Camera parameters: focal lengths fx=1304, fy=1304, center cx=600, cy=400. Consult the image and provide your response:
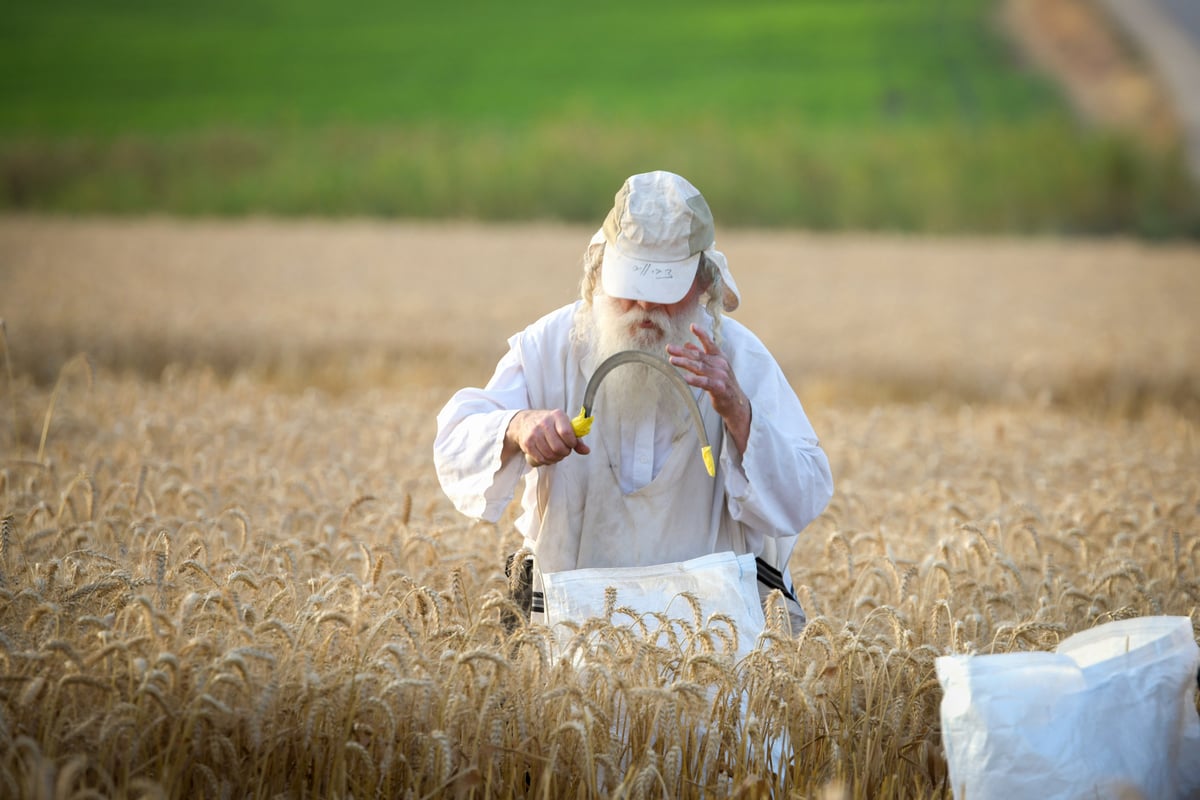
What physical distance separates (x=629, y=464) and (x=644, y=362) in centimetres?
40

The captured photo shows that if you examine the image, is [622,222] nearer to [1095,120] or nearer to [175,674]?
[175,674]

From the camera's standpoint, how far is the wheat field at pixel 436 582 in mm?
2908

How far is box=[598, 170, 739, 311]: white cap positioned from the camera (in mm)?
3518

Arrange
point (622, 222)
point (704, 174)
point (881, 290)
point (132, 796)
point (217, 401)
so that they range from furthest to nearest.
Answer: point (704, 174)
point (881, 290)
point (217, 401)
point (622, 222)
point (132, 796)

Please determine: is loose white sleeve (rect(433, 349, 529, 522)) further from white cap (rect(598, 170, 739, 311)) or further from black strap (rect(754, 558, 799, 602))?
black strap (rect(754, 558, 799, 602))

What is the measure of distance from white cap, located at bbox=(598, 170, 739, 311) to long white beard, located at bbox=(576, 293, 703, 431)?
4.2 inches

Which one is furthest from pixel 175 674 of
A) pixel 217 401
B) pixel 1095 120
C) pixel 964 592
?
pixel 1095 120

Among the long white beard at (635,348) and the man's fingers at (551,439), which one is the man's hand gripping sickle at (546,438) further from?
the long white beard at (635,348)

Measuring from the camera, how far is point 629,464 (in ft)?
12.2

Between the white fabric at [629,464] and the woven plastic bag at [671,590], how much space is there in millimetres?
199

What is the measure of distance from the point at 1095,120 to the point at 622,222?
115ft

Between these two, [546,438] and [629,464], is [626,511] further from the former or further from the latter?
[546,438]

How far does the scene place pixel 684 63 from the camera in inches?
1702

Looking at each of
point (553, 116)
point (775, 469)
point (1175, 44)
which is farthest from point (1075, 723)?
point (1175, 44)
